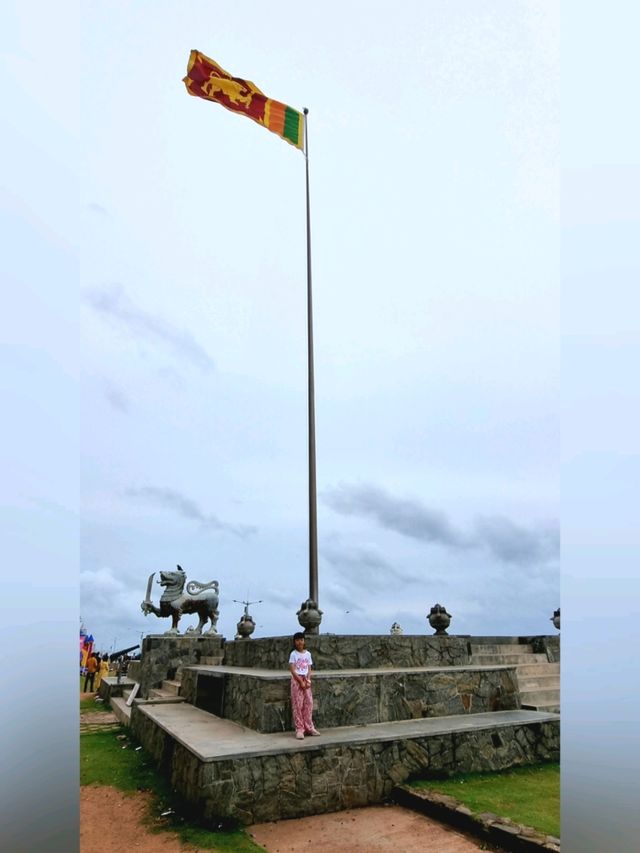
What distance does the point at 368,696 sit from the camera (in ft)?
24.5

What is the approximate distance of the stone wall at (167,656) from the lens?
A: 13828 mm

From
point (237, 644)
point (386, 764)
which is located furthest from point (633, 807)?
point (237, 644)

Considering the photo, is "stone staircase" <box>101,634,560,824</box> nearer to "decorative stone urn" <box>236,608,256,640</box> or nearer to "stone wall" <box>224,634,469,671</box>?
"stone wall" <box>224,634,469,671</box>

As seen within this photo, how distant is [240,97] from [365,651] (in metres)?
11.8

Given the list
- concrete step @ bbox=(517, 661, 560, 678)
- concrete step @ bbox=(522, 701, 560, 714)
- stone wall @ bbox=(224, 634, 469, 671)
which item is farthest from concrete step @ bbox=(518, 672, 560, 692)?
stone wall @ bbox=(224, 634, 469, 671)

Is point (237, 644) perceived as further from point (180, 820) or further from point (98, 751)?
point (180, 820)

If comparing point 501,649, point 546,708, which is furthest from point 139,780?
point 501,649

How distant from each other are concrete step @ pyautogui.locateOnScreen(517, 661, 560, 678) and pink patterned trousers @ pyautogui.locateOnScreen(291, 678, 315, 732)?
548 centimetres

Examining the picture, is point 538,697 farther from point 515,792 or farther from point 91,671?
point 91,671

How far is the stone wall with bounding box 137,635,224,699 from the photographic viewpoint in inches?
544

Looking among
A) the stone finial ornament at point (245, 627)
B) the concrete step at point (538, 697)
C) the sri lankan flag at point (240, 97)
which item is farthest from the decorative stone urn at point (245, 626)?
the sri lankan flag at point (240, 97)

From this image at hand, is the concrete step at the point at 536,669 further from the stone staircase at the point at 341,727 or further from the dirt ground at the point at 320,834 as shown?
the dirt ground at the point at 320,834

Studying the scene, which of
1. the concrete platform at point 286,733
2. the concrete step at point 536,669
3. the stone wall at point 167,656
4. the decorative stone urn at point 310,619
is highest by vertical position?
the decorative stone urn at point 310,619

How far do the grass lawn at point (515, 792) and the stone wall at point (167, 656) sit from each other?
7627mm
